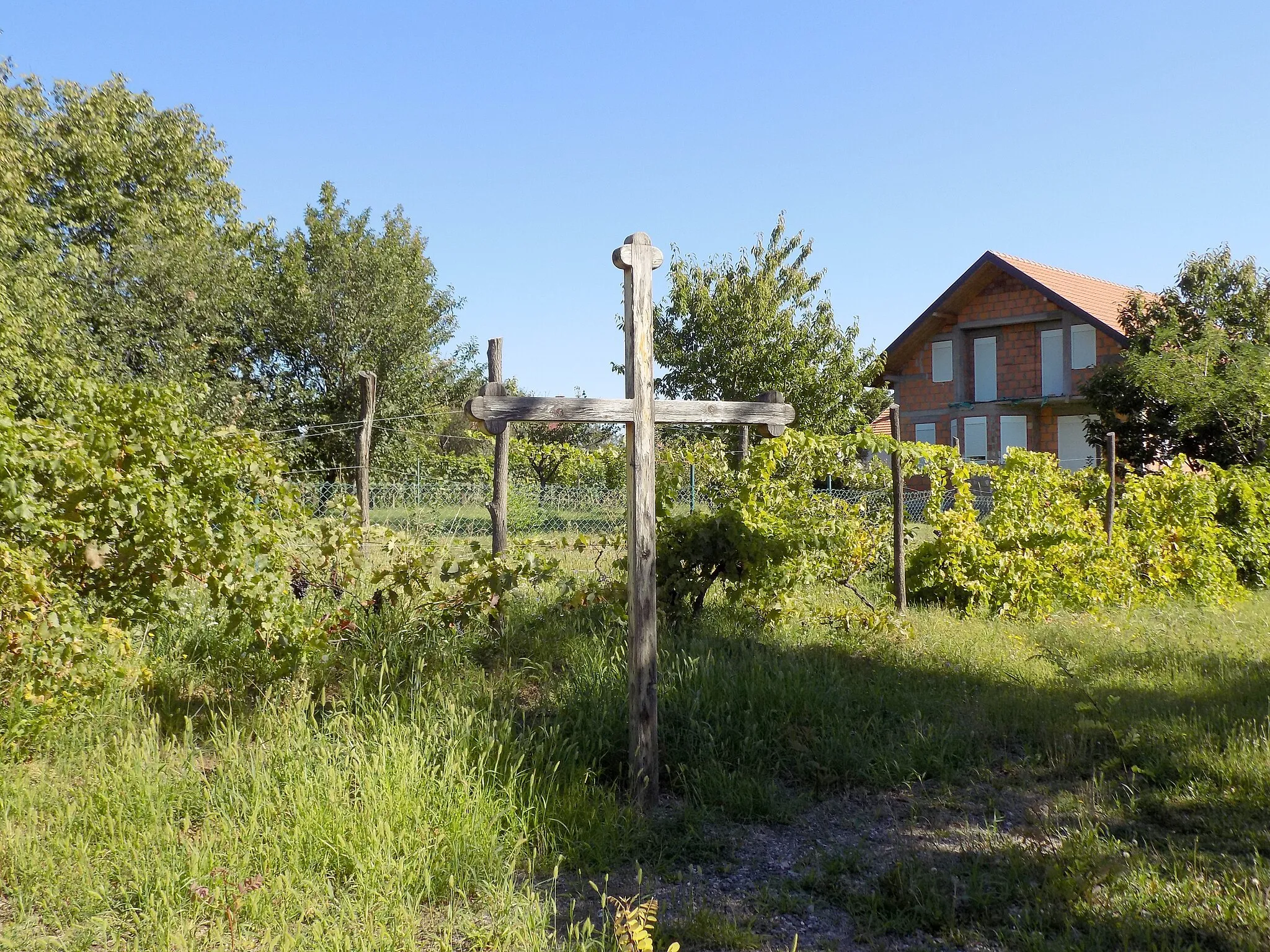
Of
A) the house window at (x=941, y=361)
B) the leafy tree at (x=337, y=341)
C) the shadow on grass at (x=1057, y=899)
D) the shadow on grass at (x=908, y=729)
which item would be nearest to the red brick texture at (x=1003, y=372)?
the house window at (x=941, y=361)

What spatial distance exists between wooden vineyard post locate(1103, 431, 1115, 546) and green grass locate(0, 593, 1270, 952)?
4.28m

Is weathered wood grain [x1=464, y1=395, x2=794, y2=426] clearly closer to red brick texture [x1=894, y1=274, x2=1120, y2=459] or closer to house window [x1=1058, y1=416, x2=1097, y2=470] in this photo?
red brick texture [x1=894, y1=274, x2=1120, y2=459]

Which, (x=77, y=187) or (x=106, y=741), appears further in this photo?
(x=77, y=187)

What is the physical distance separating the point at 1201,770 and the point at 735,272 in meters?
22.4

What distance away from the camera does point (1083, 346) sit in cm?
2683

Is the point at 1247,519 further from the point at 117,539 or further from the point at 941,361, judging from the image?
the point at 941,361

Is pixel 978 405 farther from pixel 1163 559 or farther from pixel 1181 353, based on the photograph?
pixel 1163 559

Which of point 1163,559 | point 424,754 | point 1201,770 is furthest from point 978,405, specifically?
point 424,754

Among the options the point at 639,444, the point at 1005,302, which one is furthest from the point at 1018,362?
the point at 639,444

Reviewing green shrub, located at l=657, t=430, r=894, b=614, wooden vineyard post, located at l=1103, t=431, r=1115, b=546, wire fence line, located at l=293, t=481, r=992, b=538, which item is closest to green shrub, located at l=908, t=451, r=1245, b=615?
wooden vineyard post, located at l=1103, t=431, r=1115, b=546

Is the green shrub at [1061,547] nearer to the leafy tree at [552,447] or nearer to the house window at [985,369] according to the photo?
the leafy tree at [552,447]

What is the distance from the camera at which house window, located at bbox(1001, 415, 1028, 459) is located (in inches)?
1127

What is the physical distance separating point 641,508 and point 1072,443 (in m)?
27.1

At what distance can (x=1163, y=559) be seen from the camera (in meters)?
10.6
